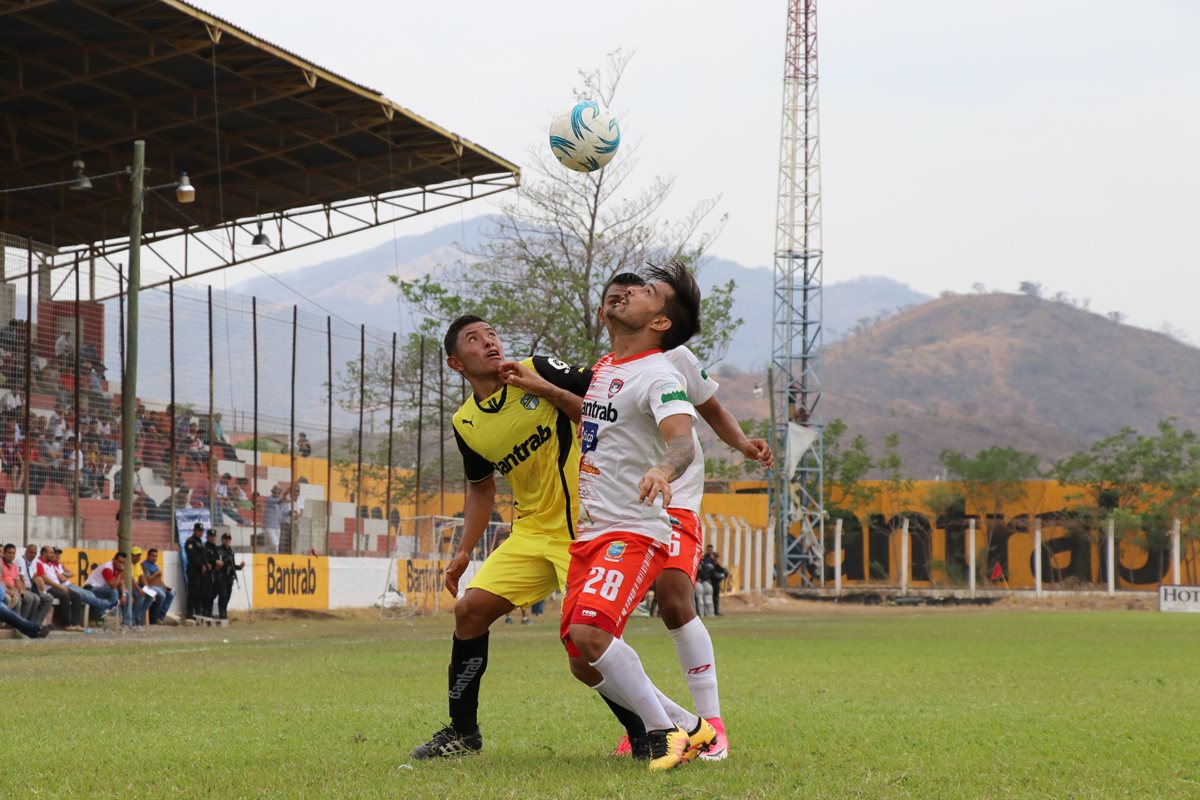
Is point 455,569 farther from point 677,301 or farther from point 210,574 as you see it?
point 210,574

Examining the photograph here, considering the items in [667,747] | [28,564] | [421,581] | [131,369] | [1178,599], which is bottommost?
[1178,599]

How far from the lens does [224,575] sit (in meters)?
28.8

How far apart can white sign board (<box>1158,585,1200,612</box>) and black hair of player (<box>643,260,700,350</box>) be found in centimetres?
4449

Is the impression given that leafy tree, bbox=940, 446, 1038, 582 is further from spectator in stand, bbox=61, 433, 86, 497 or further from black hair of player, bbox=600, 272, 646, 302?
black hair of player, bbox=600, 272, 646, 302

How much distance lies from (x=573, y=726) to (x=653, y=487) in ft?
10.2

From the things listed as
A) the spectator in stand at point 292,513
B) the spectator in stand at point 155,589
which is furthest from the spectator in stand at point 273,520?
the spectator in stand at point 155,589

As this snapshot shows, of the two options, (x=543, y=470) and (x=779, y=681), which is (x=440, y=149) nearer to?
(x=779, y=681)

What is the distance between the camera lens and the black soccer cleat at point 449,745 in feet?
22.9

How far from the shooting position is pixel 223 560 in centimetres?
2872

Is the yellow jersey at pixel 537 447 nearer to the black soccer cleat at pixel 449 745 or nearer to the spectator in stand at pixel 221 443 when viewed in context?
the black soccer cleat at pixel 449 745

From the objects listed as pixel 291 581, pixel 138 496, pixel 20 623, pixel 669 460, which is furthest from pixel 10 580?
pixel 669 460

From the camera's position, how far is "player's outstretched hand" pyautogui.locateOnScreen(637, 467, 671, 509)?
5.89m

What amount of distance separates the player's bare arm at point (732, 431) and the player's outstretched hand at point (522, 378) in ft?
2.55

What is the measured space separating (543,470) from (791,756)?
5.88ft
